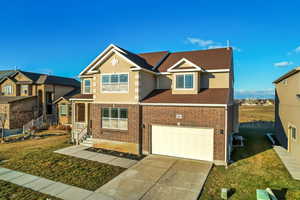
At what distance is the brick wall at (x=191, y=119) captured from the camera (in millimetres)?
10312

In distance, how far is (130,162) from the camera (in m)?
10.9

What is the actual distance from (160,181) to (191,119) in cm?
457

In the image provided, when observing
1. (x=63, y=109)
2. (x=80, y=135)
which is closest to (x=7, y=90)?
(x=63, y=109)

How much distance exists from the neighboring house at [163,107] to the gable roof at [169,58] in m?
0.09

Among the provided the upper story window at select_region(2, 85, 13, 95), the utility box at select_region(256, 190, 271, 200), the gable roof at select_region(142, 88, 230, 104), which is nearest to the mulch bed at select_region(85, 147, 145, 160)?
the gable roof at select_region(142, 88, 230, 104)

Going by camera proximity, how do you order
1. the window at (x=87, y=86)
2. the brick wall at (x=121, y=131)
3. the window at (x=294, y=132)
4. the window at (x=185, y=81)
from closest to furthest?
1. the window at (x=294, y=132)
2. the brick wall at (x=121, y=131)
3. the window at (x=185, y=81)
4. the window at (x=87, y=86)

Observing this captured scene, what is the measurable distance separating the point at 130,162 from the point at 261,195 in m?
7.23

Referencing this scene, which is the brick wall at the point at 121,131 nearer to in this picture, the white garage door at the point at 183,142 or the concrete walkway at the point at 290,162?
the white garage door at the point at 183,142

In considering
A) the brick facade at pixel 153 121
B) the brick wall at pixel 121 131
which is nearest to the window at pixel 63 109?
the brick facade at pixel 153 121

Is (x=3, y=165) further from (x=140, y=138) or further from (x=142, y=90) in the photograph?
(x=142, y=90)

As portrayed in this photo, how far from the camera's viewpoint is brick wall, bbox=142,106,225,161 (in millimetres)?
10312

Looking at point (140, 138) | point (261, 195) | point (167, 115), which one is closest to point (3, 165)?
point (140, 138)

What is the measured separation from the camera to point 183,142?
11.4 meters

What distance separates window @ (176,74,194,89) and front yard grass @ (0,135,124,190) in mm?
7583
